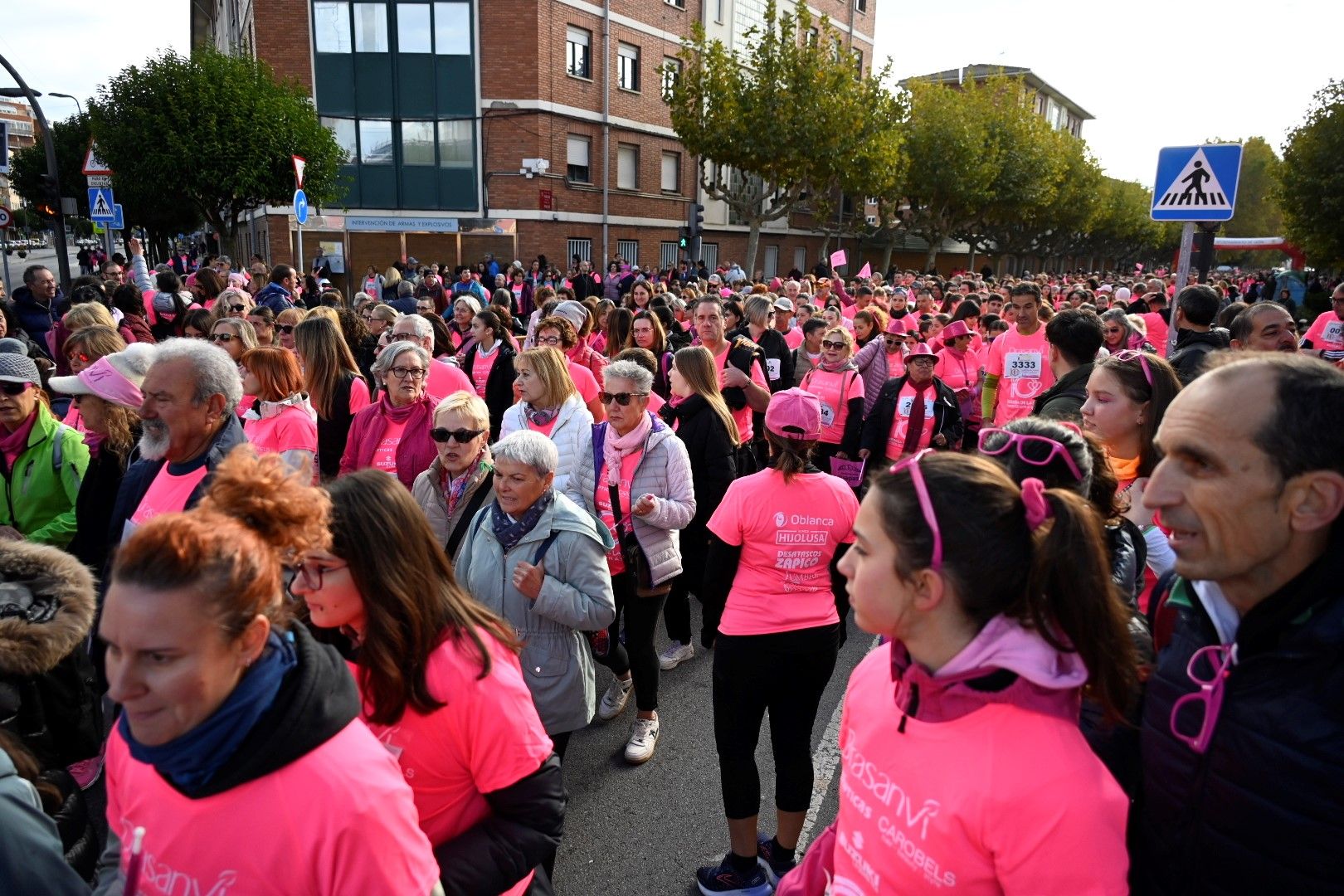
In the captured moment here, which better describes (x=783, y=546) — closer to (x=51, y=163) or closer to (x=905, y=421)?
(x=905, y=421)

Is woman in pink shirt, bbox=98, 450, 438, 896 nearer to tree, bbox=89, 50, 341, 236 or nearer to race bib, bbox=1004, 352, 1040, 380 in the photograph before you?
race bib, bbox=1004, 352, 1040, 380

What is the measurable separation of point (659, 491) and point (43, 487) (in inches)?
117

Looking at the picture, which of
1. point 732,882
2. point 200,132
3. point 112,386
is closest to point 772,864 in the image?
point 732,882

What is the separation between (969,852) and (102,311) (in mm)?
7321

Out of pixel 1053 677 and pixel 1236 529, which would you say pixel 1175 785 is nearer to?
pixel 1053 677

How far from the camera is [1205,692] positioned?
1.41m

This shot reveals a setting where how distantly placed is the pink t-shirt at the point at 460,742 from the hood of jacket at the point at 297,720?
0.39 metres

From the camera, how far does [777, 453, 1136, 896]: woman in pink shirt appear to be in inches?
53.2

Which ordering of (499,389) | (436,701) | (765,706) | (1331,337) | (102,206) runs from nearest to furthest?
(436,701) → (765,706) → (499,389) → (1331,337) → (102,206)

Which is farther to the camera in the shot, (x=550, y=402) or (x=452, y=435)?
(x=550, y=402)

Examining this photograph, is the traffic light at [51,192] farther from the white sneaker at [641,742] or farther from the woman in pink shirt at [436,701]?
the woman in pink shirt at [436,701]

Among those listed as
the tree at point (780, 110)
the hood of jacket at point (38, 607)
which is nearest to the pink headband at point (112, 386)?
the hood of jacket at point (38, 607)

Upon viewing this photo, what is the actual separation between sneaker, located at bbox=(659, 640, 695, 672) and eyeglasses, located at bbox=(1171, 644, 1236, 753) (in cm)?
384

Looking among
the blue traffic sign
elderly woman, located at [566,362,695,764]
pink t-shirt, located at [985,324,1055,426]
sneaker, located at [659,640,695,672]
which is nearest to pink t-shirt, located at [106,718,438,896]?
elderly woman, located at [566,362,695,764]
